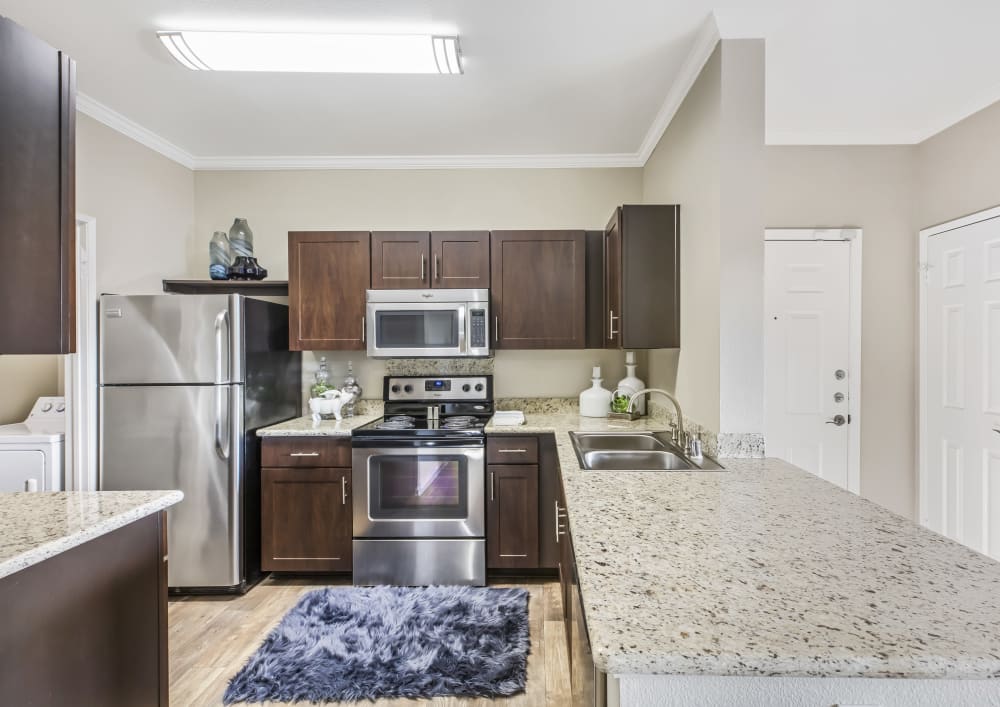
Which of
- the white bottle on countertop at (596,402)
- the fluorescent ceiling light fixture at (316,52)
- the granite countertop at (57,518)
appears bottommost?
the granite countertop at (57,518)

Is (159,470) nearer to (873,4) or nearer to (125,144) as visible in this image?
(125,144)

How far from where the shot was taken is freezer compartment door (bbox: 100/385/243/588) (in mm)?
2521

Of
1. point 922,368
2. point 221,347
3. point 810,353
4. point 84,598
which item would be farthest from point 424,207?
point 922,368

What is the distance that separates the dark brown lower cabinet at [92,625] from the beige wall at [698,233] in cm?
192

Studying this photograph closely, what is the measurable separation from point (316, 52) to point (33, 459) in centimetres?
237

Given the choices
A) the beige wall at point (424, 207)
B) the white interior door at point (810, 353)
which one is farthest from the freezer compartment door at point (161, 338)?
the white interior door at point (810, 353)

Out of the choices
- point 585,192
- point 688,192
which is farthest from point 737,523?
point 585,192

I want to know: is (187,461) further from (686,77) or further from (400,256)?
(686,77)

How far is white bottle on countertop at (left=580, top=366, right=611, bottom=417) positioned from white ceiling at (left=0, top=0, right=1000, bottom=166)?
147cm

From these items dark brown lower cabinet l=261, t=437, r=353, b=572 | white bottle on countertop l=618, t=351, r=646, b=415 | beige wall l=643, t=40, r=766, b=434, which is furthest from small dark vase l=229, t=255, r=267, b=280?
beige wall l=643, t=40, r=766, b=434

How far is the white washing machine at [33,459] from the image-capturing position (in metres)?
2.42

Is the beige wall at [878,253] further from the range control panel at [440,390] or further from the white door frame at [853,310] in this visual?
the range control panel at [440,390]

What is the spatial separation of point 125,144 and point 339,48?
1.64 meters

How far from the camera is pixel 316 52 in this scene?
6.56ft
